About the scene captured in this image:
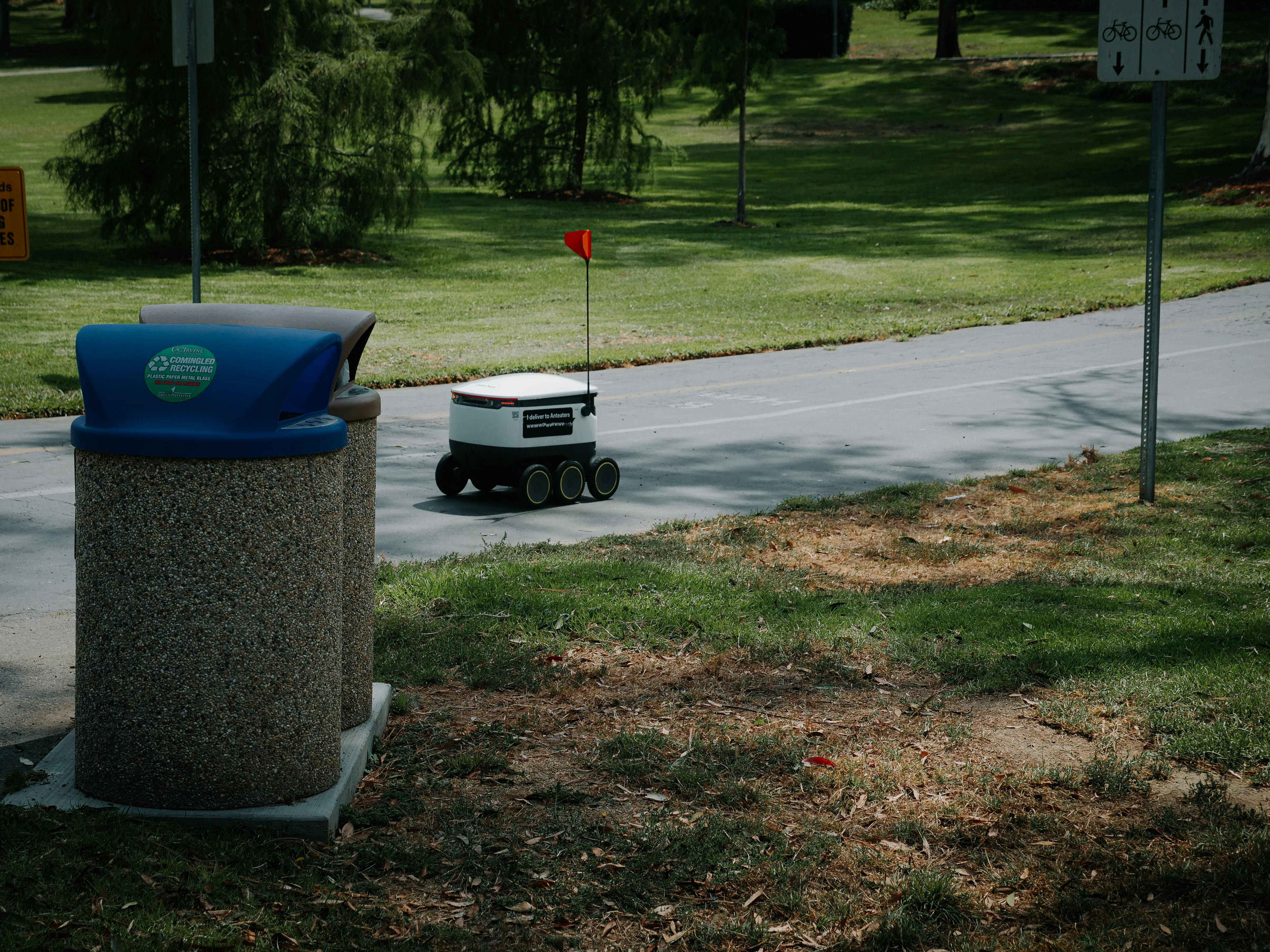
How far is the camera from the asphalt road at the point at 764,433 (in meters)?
7.43

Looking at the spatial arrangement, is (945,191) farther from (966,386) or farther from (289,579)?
(289,579)

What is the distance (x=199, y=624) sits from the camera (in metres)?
3.69

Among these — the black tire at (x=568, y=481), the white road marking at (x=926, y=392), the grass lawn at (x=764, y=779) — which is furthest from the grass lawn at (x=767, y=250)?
the grass lawn at (x=764, y=779)

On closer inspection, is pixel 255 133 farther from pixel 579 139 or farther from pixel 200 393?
pixel 200 393

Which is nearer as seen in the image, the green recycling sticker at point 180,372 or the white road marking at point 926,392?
the green recycling sticker at point 180,372

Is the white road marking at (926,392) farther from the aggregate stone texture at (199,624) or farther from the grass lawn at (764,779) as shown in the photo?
the aggregate stone texture at (199,624)

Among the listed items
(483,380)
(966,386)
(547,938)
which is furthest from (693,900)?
(966,386)

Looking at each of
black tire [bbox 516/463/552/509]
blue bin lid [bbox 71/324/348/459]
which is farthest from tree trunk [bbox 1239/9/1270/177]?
blue bin lid [bbox 71/324/348/459]

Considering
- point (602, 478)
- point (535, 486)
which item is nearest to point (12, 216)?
point (535, 486)

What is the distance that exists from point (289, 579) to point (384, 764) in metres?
1.02

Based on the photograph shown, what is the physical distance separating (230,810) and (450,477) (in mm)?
5700

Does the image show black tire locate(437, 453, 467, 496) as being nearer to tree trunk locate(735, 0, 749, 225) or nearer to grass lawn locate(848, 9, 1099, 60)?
tree trunk locate(735, 0, 749, 225)

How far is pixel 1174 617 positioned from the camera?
597cm

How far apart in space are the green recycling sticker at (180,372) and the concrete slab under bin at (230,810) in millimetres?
1237
